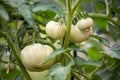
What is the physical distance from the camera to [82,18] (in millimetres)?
796

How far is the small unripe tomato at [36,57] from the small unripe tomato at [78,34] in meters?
0.07

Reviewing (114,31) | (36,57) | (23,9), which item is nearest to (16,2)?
(23,9)

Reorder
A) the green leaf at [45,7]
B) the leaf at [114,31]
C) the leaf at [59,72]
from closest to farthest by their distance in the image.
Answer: the leaf at [59,72], the green leaf at [45,7], the leaf at [114,31]

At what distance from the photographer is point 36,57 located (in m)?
0.81

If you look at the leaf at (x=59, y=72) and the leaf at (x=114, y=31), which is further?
the leaf at (x=114, y=31)

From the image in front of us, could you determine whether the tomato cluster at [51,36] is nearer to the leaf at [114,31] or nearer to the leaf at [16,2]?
the leaf at [16,2]

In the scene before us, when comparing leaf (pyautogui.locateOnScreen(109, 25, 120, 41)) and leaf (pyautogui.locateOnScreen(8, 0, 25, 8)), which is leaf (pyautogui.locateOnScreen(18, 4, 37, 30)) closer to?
leaf (pyautogui.locateOnScreen(8, 0, 25, 8))

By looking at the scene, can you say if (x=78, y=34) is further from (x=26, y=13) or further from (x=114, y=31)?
(x=114, y=31)

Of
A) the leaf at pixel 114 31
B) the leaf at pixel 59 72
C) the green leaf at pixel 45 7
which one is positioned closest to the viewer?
the leaf at pixel 59 72

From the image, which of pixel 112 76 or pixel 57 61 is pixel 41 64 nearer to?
pixel 57 61

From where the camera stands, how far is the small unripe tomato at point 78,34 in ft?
2.62

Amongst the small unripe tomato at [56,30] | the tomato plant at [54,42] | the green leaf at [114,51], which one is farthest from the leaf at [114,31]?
the small unripe tomato at [56,30]

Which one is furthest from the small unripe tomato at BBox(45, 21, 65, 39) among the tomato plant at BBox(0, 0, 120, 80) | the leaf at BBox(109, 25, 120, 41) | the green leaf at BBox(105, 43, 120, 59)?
the leaf at BBox(109, 25, 120, 41)

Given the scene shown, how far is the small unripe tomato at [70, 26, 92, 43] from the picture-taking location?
798mm
